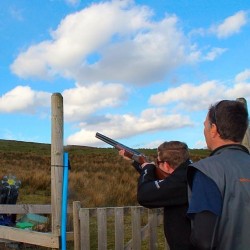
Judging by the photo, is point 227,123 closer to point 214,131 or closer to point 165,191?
point 214,131

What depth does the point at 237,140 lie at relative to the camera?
215 cm

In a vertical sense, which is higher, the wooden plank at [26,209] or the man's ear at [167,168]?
the man's ear at [167,168]

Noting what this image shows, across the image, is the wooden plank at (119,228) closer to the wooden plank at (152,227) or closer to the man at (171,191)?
the wooden plank at (152,227)

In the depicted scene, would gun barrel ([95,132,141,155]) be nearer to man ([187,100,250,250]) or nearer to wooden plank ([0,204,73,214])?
wooden plank ([0,204,73,214])

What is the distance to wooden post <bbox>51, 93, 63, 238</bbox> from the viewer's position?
4207 millimetres

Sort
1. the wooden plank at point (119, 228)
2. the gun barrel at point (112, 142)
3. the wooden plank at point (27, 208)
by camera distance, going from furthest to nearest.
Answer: the wooden plank at point (27, 208) < the wooden plank at point (119, 228) < the gun barrel at point (112, 142)

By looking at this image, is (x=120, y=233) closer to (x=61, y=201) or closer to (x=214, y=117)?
(x=61, y=201)

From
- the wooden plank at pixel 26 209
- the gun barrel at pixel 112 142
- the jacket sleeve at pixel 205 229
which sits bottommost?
the wooden plank at pixel 26 209

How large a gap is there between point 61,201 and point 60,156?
436 millimetres

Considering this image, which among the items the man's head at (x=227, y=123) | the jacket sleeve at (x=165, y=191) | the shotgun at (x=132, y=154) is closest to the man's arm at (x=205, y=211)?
the man's head at (x=227, y=123)

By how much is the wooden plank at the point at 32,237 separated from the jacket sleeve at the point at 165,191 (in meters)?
1.62

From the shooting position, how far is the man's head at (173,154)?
3.29 m

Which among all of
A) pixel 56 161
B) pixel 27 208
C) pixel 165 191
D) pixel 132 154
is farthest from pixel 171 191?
pixel 27 208

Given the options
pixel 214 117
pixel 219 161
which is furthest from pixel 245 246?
pixel 214 117
